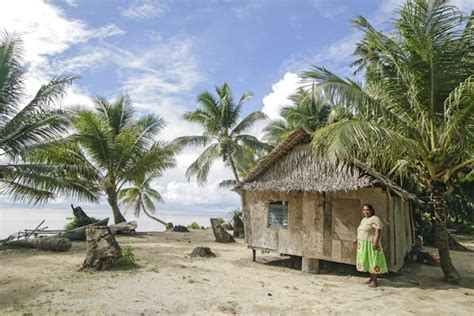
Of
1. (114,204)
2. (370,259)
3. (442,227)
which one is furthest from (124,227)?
(442,227)

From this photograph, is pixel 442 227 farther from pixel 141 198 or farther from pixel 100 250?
pixel 141 198

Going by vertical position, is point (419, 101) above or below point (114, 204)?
above

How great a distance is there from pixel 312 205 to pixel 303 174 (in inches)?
30.6

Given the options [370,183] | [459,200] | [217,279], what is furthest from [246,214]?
[459,200]

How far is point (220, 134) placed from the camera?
62.2 ft

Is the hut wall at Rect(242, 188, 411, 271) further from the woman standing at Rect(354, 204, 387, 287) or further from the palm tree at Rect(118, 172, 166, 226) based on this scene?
the palm tree at Rect(118, 172, 166, 226)

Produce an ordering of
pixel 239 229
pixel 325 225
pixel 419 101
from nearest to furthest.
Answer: pixel 419 101 → pixel 325 225 → pixel 239 229

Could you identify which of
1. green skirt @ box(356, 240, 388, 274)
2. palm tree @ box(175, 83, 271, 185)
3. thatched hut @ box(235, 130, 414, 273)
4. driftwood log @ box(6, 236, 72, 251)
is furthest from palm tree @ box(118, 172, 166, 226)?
green skirt @ box(356, 240, 388, 274)

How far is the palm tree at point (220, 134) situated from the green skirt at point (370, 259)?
11524mm

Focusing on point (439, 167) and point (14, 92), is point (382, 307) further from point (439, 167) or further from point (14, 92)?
point (14, 92)

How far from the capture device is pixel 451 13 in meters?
6.85

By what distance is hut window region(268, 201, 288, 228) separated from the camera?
918 centimetres

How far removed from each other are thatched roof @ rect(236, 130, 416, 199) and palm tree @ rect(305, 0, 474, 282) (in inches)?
19.7

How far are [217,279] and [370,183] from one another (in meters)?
3.76
